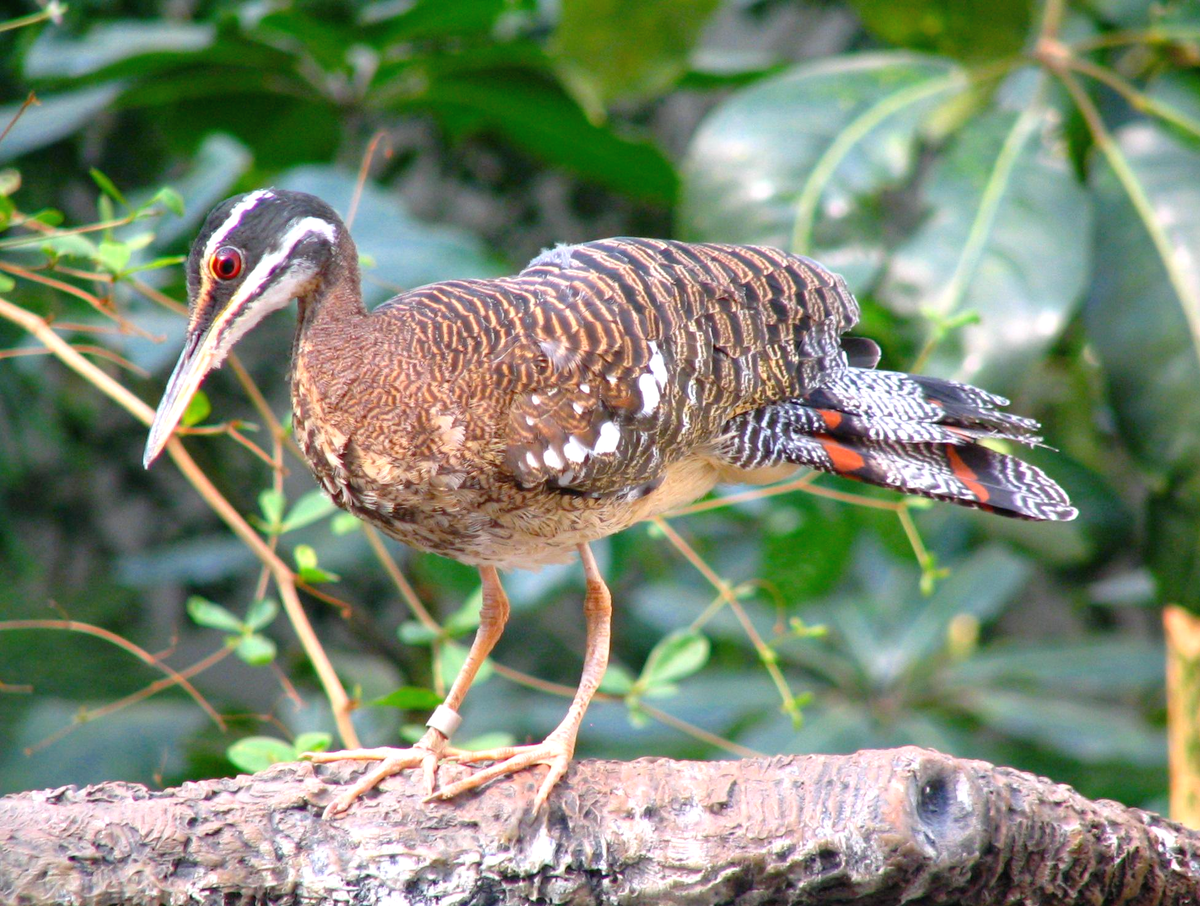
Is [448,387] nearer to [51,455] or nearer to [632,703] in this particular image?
[632,703]

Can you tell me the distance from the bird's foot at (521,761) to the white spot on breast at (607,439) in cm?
34

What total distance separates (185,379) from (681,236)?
1155mm

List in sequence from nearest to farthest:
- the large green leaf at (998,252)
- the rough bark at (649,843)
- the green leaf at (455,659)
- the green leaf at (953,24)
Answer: the rough bark at (649,843) < the green leaf at (455,659) < the large green leaf at (998,252) < the green leaf at (953,24)

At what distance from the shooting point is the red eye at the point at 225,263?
1328 mm

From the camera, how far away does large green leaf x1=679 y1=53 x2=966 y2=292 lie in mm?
2248

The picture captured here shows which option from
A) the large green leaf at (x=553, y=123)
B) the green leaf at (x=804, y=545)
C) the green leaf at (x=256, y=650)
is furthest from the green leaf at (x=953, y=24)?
the green leaf at (x=256, y=650)

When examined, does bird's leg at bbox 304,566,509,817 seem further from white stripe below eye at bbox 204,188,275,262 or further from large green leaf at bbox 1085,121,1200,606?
large green leaf at bbox 1085,121,1200,606

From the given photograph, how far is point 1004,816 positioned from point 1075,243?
53.8 inches

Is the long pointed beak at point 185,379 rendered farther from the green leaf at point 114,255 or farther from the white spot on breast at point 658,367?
the white spot on breast at point 658,367

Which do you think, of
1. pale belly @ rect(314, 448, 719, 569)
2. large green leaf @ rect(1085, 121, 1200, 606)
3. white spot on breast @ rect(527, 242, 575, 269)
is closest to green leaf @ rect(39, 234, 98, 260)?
pale belly @ rect(314, 448, 719, 569)

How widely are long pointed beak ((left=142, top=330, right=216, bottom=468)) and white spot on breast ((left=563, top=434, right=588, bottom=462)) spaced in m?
0.41

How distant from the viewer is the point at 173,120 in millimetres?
2961

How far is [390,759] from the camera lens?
1.38m

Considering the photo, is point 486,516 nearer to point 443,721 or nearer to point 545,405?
point 545,405
